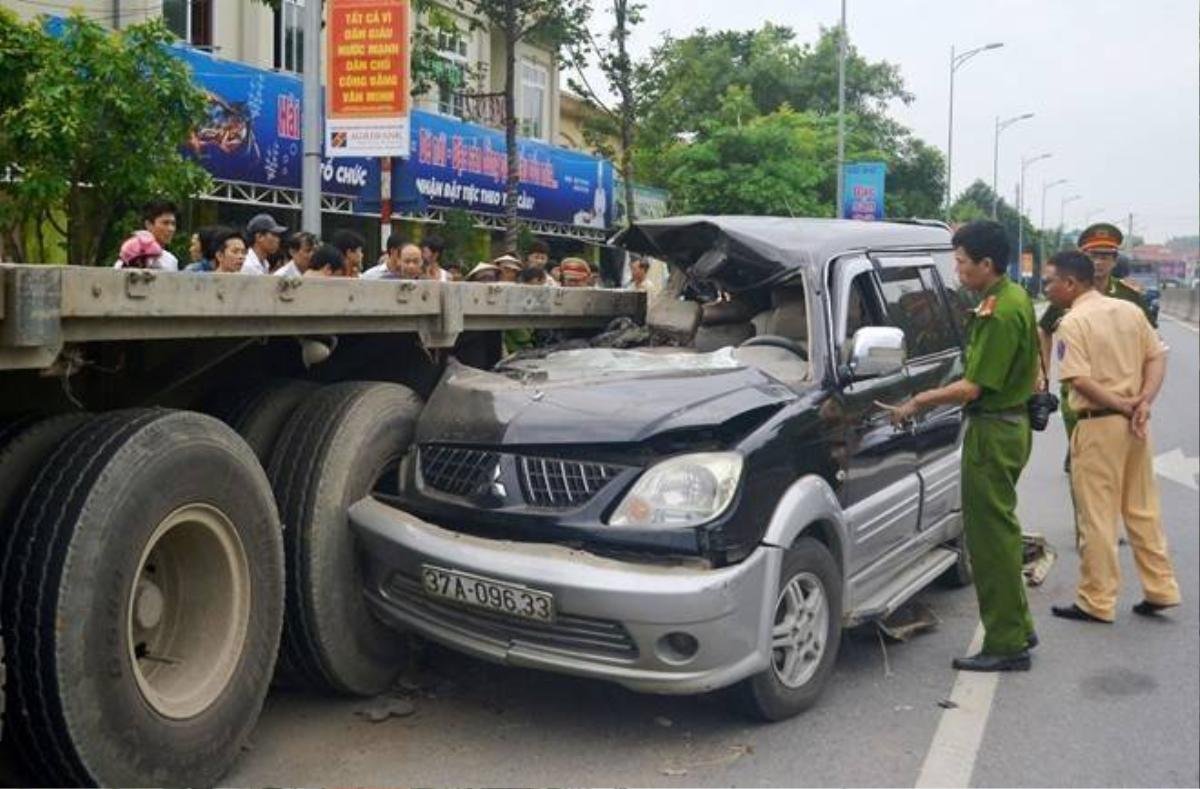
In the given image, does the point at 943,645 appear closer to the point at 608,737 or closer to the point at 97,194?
the point at 608,737

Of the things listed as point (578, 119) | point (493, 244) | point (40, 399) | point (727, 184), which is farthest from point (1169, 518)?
point (578, 119)

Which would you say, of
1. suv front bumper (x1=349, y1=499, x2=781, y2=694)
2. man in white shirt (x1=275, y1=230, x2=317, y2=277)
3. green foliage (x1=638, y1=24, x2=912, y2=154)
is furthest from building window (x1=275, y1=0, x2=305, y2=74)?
green foliage (x1=638, y1=24, x2=912, y2=154)

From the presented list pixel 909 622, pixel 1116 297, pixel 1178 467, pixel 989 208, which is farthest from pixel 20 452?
pixel 989 208

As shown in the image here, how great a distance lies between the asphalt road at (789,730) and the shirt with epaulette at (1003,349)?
3.85 feet

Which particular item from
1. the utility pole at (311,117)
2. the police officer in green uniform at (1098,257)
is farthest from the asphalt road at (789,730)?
the utility pole at (311,117)

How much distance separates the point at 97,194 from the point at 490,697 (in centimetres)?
594

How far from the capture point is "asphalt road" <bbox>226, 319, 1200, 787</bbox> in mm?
3795

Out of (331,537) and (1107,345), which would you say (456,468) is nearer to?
(331,537)

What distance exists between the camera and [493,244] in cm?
2116

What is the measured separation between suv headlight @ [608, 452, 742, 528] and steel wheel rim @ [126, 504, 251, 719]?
119 centimetres

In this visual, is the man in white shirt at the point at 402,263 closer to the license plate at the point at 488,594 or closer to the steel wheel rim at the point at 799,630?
the license plate at the point at 488,594

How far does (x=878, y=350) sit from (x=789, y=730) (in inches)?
56.6

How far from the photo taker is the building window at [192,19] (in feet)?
48.6

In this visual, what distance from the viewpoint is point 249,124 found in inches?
504
